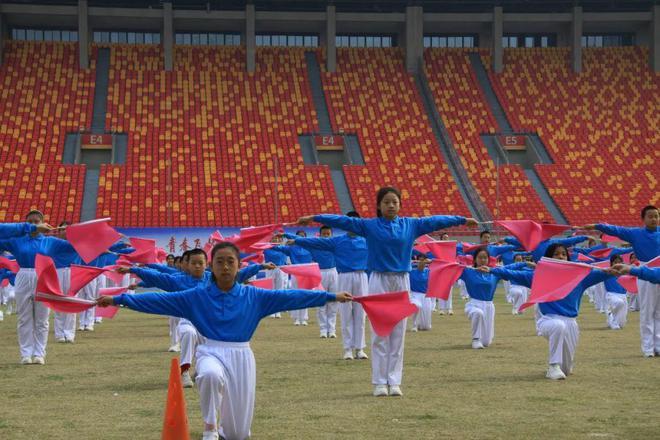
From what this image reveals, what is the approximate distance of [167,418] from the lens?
7.95 m

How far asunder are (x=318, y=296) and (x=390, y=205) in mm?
3452

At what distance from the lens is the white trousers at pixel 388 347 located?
11.8m

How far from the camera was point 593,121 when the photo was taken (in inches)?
1986

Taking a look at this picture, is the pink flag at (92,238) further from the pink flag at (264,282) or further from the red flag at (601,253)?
the red flag at (601,253)

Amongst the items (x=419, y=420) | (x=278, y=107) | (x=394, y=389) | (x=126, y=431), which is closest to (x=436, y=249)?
(x=394, y=389)

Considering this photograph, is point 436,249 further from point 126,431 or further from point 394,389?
point 126,431

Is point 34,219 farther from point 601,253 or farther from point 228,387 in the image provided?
point 601,253

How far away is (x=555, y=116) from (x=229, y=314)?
44172 mm

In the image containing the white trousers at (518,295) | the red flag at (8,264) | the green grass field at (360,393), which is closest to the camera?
the green grass field at (360,393)

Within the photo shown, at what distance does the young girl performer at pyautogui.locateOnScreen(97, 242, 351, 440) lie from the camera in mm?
8211

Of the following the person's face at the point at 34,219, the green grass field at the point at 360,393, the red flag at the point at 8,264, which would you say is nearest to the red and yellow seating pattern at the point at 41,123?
the red flag at the point at 8,264

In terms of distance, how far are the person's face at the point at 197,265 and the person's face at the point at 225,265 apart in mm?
3238

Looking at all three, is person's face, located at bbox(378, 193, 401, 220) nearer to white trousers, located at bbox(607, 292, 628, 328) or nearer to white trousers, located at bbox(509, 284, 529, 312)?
white trousers, located at bbox(607, 292, 628, 328)

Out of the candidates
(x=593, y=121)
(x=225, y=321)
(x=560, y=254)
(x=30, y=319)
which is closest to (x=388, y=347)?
(x=560, y=254)
